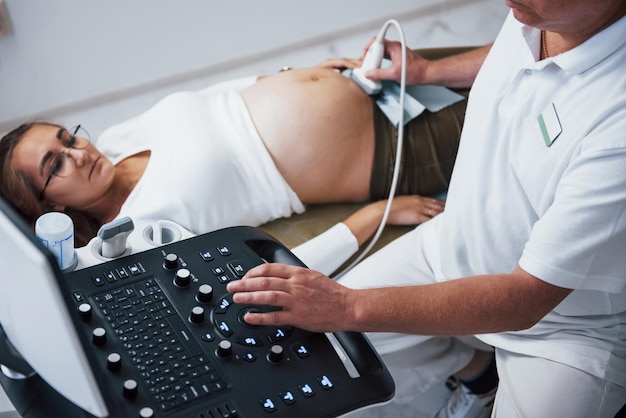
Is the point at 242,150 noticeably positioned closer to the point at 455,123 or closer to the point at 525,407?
the point at 455,123

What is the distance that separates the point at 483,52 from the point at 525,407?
0.84 m

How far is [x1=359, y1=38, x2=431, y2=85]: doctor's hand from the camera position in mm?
1823

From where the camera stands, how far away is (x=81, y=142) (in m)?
1.75

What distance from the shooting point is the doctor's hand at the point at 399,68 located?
182 cm

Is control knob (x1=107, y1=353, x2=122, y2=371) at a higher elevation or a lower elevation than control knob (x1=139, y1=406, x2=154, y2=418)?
higher

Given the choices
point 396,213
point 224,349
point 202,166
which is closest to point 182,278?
point 224,349

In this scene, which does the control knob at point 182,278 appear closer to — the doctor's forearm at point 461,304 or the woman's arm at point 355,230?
the doctor's forearm at point 461,304

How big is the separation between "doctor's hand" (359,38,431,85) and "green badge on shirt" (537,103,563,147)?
63 cm

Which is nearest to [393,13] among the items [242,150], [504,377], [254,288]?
[242,150]

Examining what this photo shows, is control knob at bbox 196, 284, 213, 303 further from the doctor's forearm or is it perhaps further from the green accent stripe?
the green accent stripe

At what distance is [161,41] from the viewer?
2.39 m

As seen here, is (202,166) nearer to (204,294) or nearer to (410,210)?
(410,210)

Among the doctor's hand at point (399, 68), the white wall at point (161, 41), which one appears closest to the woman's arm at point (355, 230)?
the doctor's hand at point (399, 68)

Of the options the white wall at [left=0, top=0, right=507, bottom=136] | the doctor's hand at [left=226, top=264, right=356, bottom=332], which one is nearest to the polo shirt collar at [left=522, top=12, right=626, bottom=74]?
the doctor's hand at [left=226, top=264, right=356, bottom=332]
